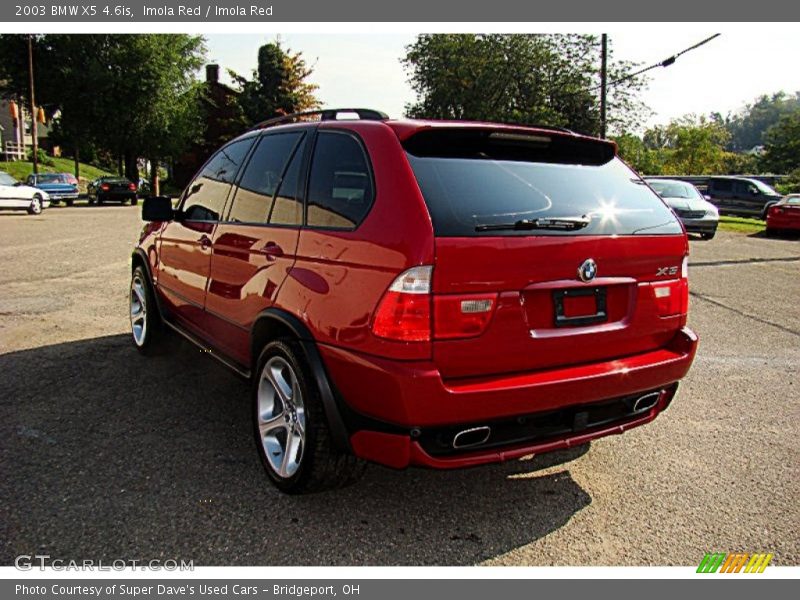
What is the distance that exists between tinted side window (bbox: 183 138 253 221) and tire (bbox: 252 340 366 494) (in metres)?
1.36

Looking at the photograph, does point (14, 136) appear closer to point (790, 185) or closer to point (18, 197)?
point (18, 197)

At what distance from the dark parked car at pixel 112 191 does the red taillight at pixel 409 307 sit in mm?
33069

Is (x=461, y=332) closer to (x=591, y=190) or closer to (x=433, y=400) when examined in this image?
(x=433, y=400)

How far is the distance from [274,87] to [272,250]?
4470cm

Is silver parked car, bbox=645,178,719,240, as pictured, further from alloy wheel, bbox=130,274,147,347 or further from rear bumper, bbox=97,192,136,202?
rear bumper, bbox=97,192,136,202

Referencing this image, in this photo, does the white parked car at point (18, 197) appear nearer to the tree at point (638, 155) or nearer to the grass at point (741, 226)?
the grass at point (741, 226)

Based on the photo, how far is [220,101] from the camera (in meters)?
51.9

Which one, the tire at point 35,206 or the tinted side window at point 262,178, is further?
the tire at point 35,206

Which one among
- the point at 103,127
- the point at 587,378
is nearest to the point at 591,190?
the point at 587,378

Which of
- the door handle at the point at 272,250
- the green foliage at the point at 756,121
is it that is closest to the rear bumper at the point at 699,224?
the door handle at the point at 272,250

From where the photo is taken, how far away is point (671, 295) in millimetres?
3139

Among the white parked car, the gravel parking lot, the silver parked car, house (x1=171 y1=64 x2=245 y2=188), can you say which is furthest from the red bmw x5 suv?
house (x1=171 y1=64 x2=245 y2=188)

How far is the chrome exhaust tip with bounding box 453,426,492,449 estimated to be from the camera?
2.54 metres

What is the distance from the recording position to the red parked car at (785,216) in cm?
1892
